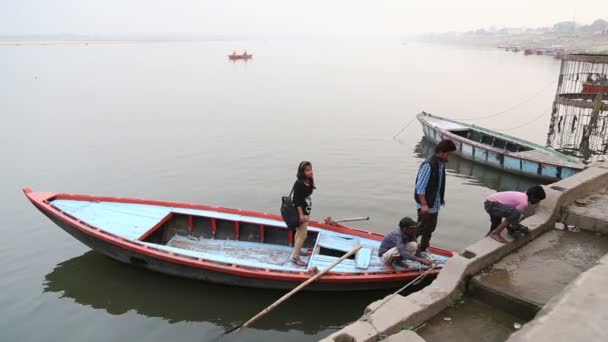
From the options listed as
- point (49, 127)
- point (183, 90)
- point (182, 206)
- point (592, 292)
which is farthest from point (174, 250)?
point (183, 90)

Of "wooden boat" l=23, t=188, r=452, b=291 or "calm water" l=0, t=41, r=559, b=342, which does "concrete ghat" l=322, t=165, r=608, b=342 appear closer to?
"wooden boat" l=23, t=188, r=452, b=291

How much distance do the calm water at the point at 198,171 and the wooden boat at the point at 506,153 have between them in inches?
18.3

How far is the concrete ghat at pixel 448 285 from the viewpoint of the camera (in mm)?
4715

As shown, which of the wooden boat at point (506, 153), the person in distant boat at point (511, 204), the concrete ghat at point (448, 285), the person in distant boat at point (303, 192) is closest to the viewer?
the concrete ghat at point (448, 285)

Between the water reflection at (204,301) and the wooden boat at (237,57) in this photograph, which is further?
the wooden boat at (237,57)

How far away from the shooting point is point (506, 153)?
15.3 meters

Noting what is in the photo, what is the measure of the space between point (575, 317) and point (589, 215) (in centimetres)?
357

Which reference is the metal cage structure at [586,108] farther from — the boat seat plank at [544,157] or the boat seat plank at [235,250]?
the boat seat plank at [235,250]

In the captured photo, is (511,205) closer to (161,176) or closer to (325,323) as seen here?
(325,323)

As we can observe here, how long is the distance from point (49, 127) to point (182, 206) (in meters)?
16.5

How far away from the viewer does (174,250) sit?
848 cm

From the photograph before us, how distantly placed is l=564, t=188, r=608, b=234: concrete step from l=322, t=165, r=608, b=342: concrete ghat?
0.17 m

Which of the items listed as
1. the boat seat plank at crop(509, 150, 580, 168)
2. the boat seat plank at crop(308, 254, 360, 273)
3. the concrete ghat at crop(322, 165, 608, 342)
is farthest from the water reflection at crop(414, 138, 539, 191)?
the boat seat plank at crop(308, 254, 360, 273)

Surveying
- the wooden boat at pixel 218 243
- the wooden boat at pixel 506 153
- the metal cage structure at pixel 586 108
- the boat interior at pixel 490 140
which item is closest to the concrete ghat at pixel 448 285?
the wooden boat at pixel 218 243
